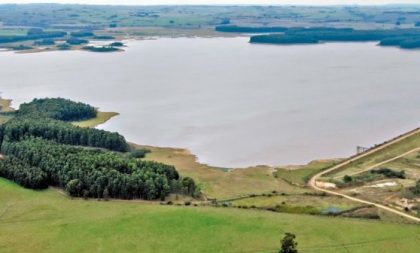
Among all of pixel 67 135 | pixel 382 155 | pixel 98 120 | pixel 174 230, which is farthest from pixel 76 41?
pixel 174 230

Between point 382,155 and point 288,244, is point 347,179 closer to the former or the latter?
point 382,155

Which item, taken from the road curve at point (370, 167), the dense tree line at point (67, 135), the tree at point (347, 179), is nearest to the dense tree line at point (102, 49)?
the dense tree line at point (67, 135)

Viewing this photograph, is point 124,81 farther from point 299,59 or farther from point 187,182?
point 187,182

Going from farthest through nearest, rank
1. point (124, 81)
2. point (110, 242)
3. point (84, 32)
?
1. point (84, 32)
2. point (124, 81)
3. point (110, 242)

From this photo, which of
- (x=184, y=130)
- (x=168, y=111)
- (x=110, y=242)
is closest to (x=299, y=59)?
(x=168, y=111)

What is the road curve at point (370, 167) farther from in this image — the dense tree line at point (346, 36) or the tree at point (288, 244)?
the dense tree line at point (346, 36)

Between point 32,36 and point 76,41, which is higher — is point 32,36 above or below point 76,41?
above
